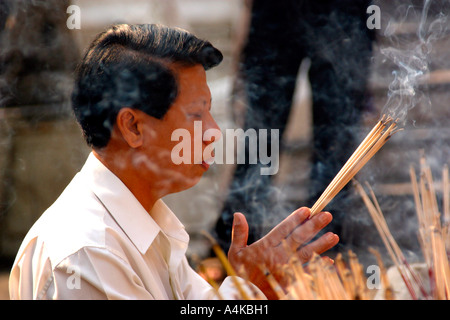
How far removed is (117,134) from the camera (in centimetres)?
179

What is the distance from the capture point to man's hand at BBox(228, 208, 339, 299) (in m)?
1.63

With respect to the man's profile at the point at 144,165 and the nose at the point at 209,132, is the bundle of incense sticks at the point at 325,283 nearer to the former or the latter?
the man's profile at the point at 144,165

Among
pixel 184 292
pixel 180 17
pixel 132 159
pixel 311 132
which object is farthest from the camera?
pixel 311 132

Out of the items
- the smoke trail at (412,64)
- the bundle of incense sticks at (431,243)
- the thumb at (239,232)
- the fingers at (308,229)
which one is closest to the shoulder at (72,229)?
the thumb at (239,232)

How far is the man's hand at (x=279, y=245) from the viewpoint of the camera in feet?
5.34

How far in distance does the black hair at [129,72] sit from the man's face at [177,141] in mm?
27

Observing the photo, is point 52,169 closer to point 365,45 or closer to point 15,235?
point 15,235

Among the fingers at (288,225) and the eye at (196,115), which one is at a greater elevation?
the eye at (196,115)

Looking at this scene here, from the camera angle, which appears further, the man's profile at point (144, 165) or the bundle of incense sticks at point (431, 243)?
the man's profile at point (144, 165)

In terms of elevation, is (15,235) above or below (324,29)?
below

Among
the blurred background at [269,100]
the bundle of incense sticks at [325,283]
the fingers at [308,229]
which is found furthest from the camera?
the blurred background at [269,100]

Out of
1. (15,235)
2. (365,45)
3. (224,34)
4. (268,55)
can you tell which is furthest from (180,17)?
(15,235)

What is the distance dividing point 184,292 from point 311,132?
134cm

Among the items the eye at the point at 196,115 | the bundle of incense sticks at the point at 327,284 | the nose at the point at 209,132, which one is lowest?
the bundle of incense sticks at the point at 327,284
